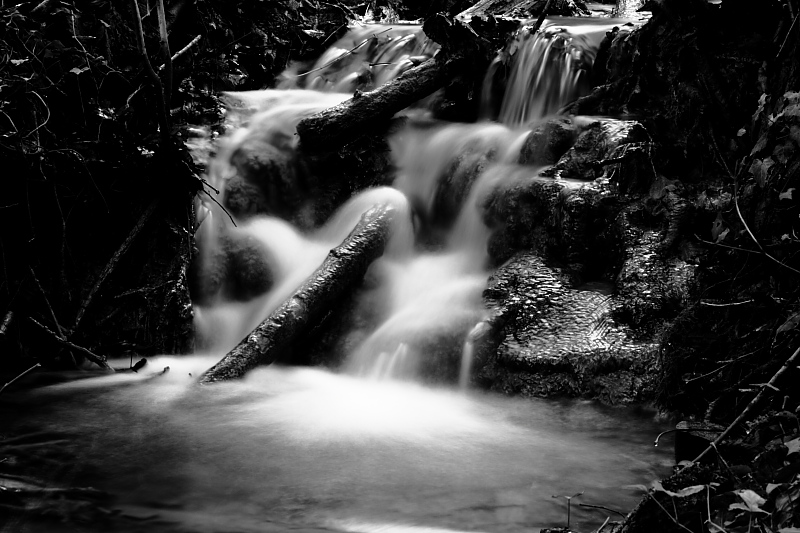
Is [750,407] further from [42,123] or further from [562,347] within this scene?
[42,123]

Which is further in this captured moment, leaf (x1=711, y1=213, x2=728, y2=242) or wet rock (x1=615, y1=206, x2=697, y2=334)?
wet rock (x1=615, y1=206, x2=697, y2=334)

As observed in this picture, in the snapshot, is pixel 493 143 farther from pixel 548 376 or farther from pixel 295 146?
pixel 548 376

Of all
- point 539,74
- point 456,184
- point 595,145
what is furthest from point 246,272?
point 539,74

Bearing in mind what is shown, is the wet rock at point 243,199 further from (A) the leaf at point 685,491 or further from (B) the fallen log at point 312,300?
(A) the leaf at point 685,491

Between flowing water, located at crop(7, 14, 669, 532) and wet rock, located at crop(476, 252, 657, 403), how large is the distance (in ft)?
0.62

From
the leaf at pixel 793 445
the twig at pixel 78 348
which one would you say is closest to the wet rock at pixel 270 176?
the twig at pixel 78 348

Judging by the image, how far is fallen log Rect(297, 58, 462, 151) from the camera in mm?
7691

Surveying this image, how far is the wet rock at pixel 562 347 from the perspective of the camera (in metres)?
4.80

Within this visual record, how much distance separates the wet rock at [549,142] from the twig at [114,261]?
143 inches

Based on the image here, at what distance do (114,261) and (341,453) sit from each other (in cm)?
321

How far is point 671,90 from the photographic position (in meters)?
5.74

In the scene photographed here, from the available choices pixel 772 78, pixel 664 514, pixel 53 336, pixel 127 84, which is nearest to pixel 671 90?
pixel 772 78

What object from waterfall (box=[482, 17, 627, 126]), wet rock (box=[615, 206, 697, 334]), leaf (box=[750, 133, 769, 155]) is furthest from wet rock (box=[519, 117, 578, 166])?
leaf (box=[750, 133, 769, 155])

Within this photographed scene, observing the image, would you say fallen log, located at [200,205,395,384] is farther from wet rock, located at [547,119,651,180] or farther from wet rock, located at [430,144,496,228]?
wet rock, located at [547,119,651,180]
